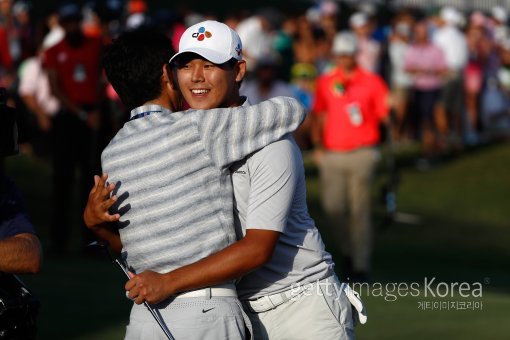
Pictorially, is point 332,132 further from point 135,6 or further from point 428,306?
point 135,6

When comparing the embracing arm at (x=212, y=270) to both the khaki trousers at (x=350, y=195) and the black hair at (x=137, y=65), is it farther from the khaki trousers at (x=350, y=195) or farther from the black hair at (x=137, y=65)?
the khaki trousers at (x=350, y=195)

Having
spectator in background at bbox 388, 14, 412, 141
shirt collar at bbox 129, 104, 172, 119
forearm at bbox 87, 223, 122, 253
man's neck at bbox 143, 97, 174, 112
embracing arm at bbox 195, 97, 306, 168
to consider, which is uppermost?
man's neck at bbox 143, 97, 174, 112

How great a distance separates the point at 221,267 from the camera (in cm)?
426

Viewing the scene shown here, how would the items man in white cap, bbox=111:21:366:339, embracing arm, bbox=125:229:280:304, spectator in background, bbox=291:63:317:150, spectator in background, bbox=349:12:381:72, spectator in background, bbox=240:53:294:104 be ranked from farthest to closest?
1. spectator in background, bbox=349:12:381:72
2. spectator in background, bbox=291:63:317:150
3. spectator in background, bbox=240:53:294:104
4. man in white cap, bbox=111:21:366:339
5. embracing arm, bbox=125:229:280:304

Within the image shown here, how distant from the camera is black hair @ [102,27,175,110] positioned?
4.69 metres

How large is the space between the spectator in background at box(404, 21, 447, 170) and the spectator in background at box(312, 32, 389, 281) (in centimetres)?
771

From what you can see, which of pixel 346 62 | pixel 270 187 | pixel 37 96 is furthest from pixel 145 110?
pixel 37 96

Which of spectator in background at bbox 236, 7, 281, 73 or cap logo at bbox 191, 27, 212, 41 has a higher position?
cap logo at bbox 191, 27, 212, 41

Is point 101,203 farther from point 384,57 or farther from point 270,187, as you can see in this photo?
point 384,57

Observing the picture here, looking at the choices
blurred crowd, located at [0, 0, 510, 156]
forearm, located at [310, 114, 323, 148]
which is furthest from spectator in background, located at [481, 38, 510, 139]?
forearm, located at [310, 114, 323, 148]

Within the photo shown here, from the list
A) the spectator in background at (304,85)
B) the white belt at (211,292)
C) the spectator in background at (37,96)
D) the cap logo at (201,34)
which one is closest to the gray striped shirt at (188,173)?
the white belt at (211,292)

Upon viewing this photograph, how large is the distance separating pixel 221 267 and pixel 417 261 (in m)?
9.46

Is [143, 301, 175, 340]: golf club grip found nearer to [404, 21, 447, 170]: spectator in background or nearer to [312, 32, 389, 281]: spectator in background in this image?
[312, 32, 389, 281]: spectator in background

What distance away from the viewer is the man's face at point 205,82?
4.58 meters
